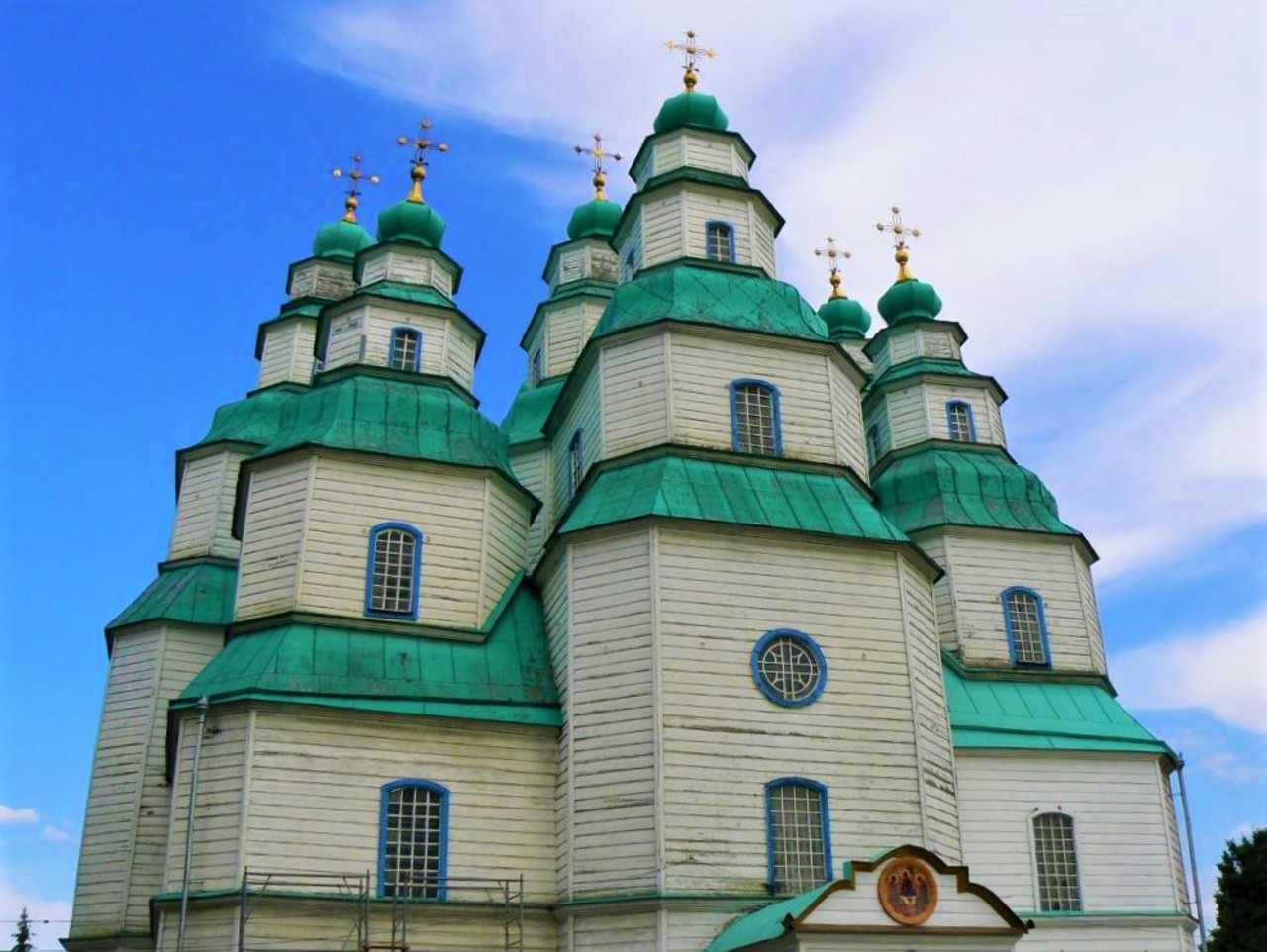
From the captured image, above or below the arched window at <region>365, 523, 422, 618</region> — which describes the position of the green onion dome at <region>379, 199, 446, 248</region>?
above

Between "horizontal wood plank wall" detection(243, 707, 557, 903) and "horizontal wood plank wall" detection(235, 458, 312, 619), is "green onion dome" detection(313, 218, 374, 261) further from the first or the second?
"horizontal wood plank wall" detection(243, 707, 557, 903)

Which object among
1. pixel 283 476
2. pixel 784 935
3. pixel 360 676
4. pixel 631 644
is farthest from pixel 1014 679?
pixel 283 476

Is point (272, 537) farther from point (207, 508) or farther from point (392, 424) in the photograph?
point (207, 508)

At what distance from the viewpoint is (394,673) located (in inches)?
707

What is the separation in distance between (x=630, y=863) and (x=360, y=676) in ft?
16.2

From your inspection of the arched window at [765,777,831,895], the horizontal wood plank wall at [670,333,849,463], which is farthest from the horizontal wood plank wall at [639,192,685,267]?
the arched window at [765,777,831,895]

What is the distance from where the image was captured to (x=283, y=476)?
19922mm

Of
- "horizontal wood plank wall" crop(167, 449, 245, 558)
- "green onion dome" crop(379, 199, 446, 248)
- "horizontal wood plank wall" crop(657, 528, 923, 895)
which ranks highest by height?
"green onion dome" crop(379, 199, 446, 248)

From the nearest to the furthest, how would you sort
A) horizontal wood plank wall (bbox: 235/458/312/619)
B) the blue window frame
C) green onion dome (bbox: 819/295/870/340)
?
1. the blue window frame
2. horizontal wood plank wall (bbox: 235/458/312/619)
3. green onion dome (bbox: 819/295/870/340)

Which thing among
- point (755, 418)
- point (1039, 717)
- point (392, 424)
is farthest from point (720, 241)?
point (1039, 717)

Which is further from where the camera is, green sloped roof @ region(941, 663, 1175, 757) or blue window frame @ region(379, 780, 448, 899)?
green sloped roof @ region(941, 663, 1175, 757)

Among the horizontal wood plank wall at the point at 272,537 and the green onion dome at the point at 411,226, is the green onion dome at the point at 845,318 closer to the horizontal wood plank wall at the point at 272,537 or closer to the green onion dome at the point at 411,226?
the green onion dome at the point at 411,226

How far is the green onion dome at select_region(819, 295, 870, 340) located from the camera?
35438 mm

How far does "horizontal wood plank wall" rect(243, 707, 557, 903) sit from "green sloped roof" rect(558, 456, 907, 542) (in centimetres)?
350
